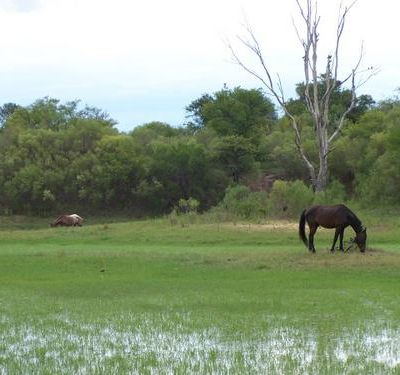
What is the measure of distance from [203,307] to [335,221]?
9.35 metres

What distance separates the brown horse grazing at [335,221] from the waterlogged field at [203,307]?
0.45m

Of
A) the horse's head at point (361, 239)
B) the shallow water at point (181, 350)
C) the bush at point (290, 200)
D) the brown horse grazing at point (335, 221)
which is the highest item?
the bush at point (290, 200)

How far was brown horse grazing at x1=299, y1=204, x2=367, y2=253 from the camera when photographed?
21.5 meters

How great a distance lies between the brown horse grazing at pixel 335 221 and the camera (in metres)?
21.5

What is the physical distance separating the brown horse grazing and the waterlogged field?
455mm

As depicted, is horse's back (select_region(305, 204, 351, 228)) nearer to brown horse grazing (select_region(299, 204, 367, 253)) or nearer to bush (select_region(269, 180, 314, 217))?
brown horse grazing (select_region(299, 204, 367, 253))

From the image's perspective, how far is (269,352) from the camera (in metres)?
9.09

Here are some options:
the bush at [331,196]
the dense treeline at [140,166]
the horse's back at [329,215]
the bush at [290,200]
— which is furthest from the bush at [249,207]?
the dense treeline at [140,166]

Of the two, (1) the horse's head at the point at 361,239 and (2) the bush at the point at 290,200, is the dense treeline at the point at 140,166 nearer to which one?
(2) the bush at the point at 290,200

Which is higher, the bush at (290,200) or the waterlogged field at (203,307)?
the bush at (290,200)

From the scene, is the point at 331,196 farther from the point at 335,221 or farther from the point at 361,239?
the point at 361,239

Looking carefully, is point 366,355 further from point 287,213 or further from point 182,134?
point 182,134

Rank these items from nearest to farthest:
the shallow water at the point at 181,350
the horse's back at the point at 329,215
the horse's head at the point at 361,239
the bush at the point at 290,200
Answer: the shallow water at the point at 181,350, the horse's head at the point at 361,239, the horse's back at the point at 329,215, the bush at the point at 290,200

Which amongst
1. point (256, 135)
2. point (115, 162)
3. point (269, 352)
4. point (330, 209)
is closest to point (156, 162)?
point (115, 162)
